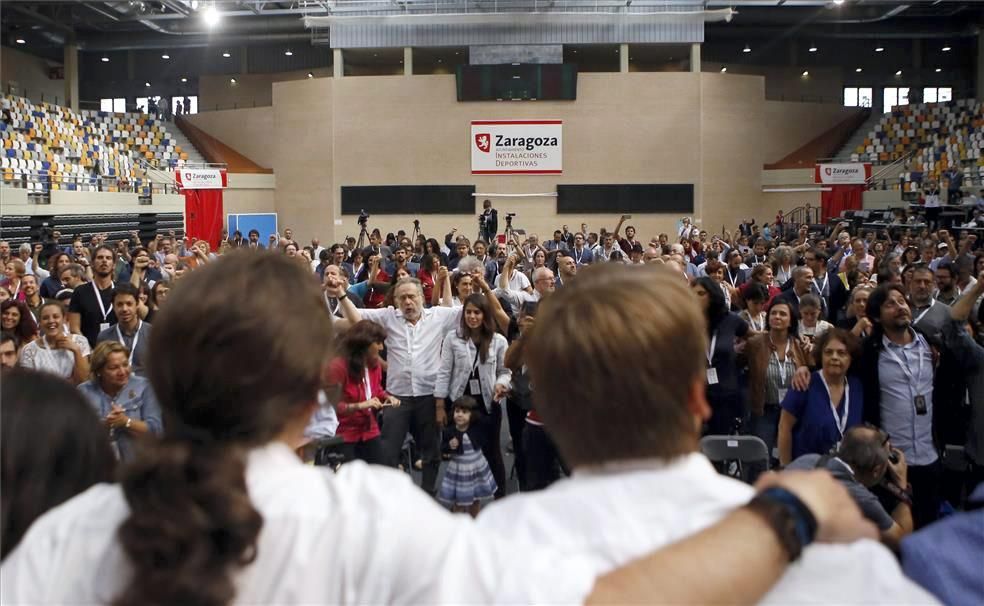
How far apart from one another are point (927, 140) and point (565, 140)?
12130mm

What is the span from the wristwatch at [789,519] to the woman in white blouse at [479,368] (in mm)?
5017

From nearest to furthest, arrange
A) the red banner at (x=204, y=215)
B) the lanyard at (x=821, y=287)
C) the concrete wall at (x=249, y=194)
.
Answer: the lanyard at (x=821, y=287)
the red banner at (x=204, y=215)
the concrete wall at (x=249, y=194)

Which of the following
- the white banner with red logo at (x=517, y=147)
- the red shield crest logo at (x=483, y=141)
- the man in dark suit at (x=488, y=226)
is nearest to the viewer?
the man in dark suit at (x=488, y=226)

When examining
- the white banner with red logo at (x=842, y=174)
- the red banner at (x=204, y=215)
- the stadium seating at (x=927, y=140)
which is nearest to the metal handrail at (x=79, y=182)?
the red banner at (x=204, y=215)

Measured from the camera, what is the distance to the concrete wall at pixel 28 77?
32.7m

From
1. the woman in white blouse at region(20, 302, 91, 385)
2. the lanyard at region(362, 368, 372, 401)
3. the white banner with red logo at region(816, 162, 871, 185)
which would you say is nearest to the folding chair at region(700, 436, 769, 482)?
the lanyard at region(362, 368, 372, 401)

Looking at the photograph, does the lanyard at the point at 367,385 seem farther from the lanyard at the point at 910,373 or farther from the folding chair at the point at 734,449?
the lanyard at the point at 910,373

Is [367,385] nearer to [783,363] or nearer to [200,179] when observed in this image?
[783,363]

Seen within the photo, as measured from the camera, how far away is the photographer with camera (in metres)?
3.62

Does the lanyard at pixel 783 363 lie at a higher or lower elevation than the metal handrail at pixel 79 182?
lower

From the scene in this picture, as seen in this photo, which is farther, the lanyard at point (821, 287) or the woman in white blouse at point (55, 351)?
the lanyard at point (821, 287)

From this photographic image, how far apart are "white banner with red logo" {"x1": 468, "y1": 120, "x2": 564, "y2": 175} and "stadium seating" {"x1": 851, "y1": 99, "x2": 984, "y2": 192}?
29.7ft

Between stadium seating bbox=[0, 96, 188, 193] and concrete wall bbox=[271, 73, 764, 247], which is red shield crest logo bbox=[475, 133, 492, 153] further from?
stadium seating bbox=[0, 96, 188, 193]

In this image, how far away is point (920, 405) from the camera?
4746mm
